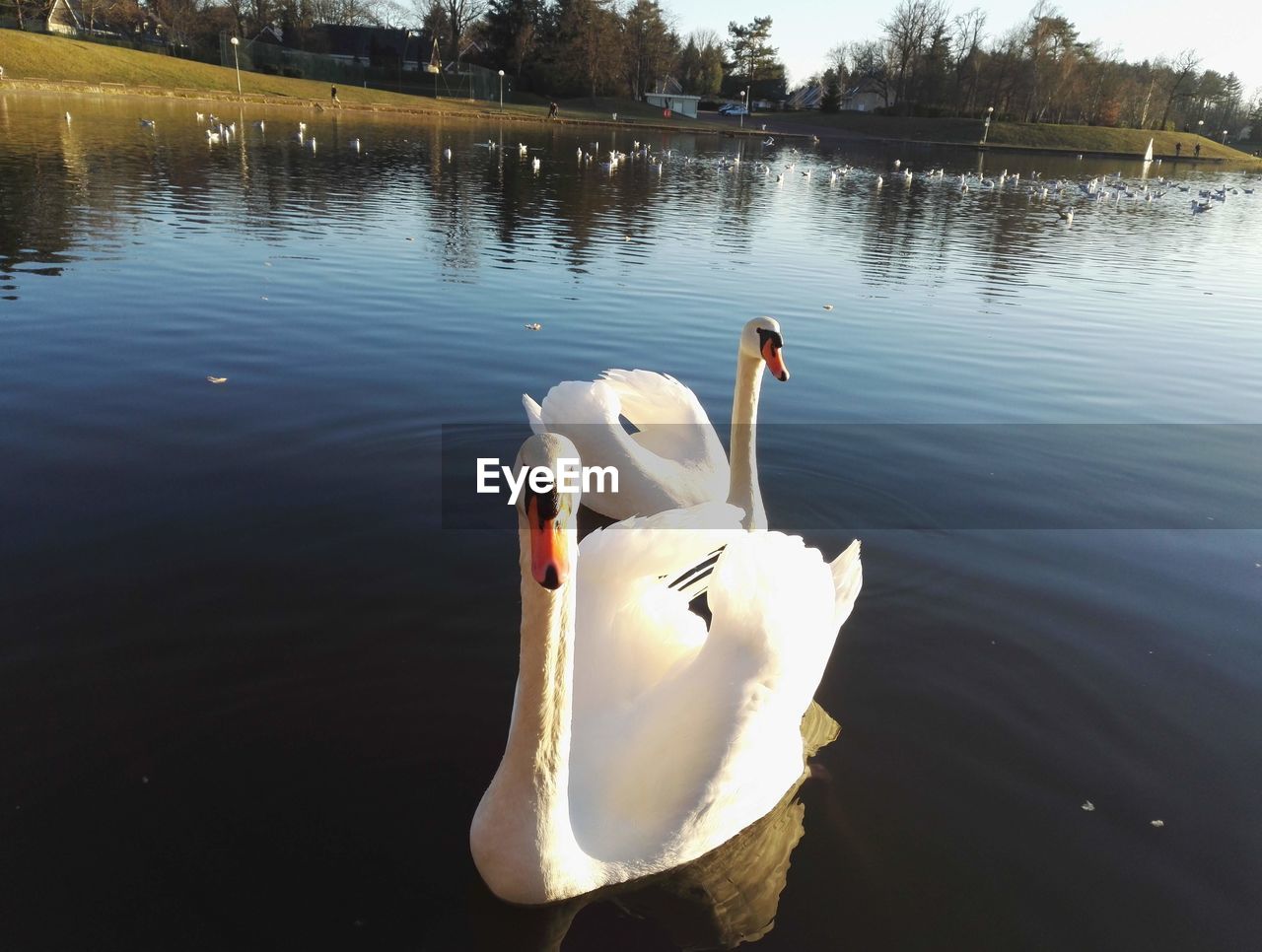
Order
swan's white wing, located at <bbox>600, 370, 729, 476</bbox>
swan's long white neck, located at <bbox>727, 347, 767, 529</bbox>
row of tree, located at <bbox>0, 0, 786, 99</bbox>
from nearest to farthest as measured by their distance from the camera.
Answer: swan's long white neck, located at <bbox>727, 347, 767, 529</bbox> → swan's white wing, located at <bbox>600, 370, 729, 476</bbox> → row of tree, located at <bbox>0, 0, 786, 99</bbox>

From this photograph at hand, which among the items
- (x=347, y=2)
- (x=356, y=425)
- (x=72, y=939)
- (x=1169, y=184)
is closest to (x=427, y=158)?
(x=356, y=425)

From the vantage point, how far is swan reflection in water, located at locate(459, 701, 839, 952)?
3320 mm

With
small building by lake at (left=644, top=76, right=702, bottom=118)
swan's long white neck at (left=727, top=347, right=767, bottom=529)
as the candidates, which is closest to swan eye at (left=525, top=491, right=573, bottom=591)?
swan's long white neck at (left=727, top=347, right=767, bottom=529)

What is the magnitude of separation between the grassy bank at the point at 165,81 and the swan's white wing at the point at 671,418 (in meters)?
52.2

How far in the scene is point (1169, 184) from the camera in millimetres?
49125

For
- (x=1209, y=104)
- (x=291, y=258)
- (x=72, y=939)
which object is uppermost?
(x=1209, y=104)

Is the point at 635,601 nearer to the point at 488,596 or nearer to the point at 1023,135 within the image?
the point at 488,596

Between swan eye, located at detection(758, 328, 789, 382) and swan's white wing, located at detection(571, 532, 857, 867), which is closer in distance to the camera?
swan's white wing, located at detection(571, 532, 857, 867)

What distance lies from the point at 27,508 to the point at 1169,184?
56.1 m

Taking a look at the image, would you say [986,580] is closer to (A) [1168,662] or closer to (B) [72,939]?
(A) [1168,662]

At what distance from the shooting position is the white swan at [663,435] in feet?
20.4

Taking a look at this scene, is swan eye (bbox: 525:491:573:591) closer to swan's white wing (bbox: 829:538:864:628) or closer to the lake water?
the lake water

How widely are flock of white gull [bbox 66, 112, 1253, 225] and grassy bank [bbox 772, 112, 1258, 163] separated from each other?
115 ft

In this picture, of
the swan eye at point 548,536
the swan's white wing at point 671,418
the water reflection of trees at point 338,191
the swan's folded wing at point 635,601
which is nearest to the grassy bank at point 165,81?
the water reflection of trees at point 338,191
